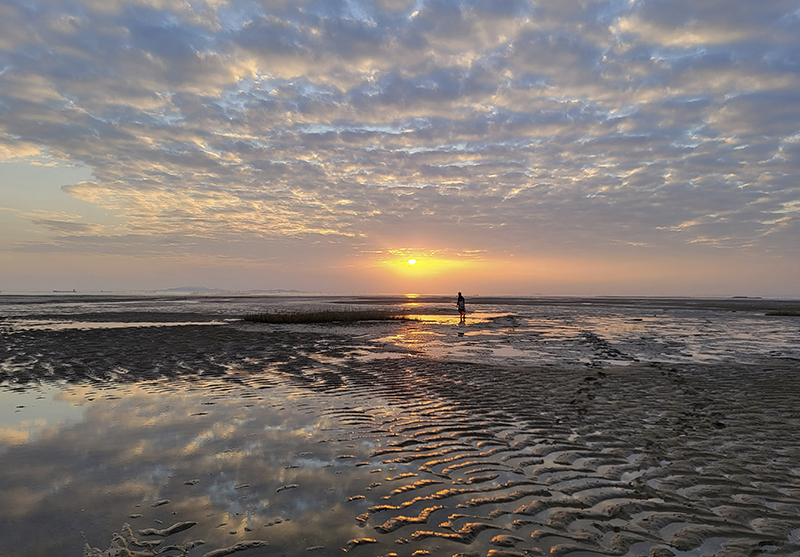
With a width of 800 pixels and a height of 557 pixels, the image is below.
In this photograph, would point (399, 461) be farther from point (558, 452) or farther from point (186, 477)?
point (186, 477)

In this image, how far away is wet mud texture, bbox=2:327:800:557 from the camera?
208 inches

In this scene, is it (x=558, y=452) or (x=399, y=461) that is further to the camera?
(x=558, y=452)

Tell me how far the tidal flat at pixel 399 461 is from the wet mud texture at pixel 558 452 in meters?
0.04

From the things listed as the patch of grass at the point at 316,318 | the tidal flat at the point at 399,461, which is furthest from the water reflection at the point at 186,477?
the patch of grass at the point at 316,318

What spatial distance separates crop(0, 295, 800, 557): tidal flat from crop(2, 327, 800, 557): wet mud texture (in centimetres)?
4

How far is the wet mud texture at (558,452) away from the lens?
529 cm

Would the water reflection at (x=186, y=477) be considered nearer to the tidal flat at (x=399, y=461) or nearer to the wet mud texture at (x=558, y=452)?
the tidal flat at (x=399, y=461)

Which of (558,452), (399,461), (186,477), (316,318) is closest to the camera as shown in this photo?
(186,477)

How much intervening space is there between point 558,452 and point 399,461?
3044 millimetres

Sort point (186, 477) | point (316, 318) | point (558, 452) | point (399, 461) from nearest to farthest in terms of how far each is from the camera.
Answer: point (186, 477)
point (399, 461)
point (558, 452)
point (316, 318)

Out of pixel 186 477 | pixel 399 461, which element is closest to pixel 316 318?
pixel 399 461

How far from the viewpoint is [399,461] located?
7734 mm

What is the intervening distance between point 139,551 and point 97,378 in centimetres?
1313

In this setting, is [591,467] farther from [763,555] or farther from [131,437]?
[131,437]
